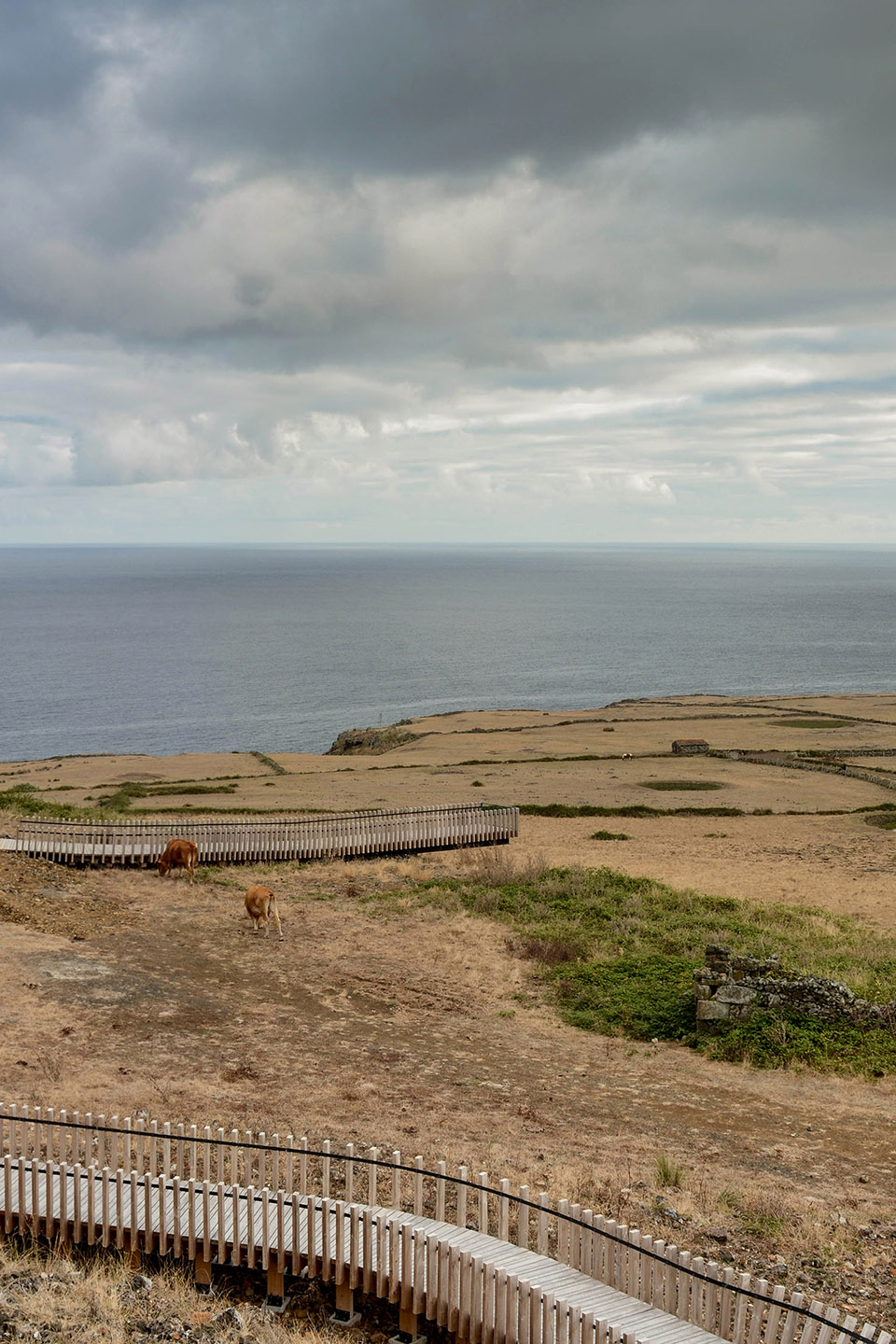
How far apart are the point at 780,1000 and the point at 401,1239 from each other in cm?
1006

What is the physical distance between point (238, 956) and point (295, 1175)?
9327 millimetres

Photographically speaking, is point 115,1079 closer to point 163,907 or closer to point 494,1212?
point 494,1212

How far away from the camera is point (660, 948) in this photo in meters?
21.2

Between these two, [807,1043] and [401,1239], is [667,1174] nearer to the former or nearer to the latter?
[401,1239]

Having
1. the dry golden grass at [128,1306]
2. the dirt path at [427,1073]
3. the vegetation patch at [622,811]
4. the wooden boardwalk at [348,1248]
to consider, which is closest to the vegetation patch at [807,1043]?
the dirt path at [427,1073]

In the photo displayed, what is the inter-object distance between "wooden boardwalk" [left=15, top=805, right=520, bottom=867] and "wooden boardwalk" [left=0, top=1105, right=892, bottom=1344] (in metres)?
17.3

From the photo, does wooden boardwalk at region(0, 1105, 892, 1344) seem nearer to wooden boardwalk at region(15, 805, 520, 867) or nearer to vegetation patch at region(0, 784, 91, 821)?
wooden boardwalk at region(15, 805, 520, 867)

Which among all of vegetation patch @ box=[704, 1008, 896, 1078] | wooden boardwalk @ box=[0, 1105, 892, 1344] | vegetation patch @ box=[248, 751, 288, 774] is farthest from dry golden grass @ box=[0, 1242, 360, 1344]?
vegetation patch @ box=[248, 751, 288, 774]

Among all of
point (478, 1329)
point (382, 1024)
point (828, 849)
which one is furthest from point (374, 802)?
point (478, 1329)

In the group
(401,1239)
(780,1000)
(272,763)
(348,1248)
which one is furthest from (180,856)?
(272,763)

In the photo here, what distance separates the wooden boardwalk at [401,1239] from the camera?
806 cm

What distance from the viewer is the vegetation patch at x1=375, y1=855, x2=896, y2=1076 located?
16375 millimetres

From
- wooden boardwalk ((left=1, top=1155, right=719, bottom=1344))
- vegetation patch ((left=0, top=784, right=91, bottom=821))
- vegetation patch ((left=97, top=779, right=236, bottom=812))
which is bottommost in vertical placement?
vegetation patch ((left=97, top=779, right=236, bottom=812))

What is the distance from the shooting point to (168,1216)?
9.95m
